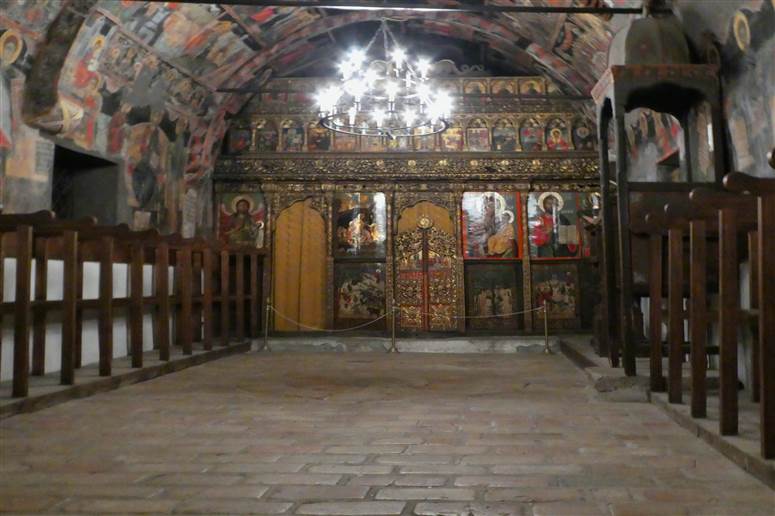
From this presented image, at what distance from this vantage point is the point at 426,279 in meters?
13.5

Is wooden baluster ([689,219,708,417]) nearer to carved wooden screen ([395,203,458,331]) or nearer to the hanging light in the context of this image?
the hanging light

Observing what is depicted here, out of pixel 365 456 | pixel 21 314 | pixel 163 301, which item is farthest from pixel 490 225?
pixel 365 456

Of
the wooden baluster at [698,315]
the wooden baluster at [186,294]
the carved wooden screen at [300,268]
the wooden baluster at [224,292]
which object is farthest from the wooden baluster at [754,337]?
the carved wooden screen at [300,268]

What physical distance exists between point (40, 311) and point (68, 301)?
532mm

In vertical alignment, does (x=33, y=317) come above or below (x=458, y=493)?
above

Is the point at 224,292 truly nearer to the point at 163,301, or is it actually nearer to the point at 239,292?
the point at 239,292

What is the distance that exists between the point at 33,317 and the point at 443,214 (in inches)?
348

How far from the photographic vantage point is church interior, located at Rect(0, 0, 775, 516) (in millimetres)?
3314

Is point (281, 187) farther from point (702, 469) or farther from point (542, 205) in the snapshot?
point (702, 469)

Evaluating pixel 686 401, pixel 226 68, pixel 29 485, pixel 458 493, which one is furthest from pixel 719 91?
pixel 226 68

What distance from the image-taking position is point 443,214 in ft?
45.0

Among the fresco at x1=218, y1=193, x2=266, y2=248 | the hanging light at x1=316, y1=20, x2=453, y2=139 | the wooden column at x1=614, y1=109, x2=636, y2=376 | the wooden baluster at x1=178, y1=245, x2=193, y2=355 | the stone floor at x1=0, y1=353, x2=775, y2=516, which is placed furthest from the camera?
the fresco at x1=218, y1=193, x2=266, y2=248

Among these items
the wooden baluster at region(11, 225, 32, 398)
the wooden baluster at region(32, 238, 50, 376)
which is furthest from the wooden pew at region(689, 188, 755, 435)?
the wooden baluster at region(32, 238, 50, 376)

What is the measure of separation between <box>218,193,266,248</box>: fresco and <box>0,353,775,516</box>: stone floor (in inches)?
297
